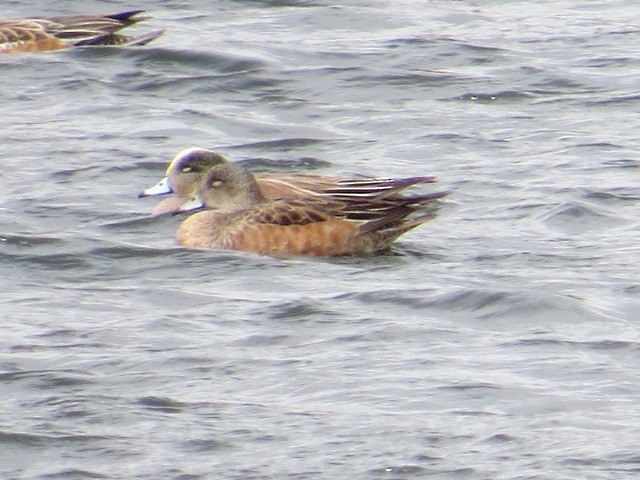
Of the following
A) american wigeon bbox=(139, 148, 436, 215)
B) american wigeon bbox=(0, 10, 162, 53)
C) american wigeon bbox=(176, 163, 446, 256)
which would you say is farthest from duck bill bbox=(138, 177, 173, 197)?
american wigeon bbox=(0, 10, 162, 53)

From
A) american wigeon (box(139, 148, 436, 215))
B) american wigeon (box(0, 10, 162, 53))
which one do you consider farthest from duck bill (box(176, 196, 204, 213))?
american wigeon (box(0, 10, 162, 53))

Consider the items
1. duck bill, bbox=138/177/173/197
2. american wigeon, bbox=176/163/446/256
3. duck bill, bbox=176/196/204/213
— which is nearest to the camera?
american wigeon, bbox=176/163/446/256

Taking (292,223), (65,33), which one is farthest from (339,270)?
(65,33)

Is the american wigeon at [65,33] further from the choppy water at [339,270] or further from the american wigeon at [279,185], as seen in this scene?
the american wigeon at [279,185]

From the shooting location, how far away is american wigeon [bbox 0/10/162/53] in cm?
1556

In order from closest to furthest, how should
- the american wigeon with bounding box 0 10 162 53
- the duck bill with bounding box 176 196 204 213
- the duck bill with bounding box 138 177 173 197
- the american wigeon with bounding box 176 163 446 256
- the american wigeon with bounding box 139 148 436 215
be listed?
the american wigeon with bounding box 176 163 446 256 < the american wigeon with bounding box 139 148 436 215 < the duck bill with bounding box 176 196 204 213 < the duck bill with bounding box 138 177 173 197 < the american wigeon with bounding box 0 10 162 53

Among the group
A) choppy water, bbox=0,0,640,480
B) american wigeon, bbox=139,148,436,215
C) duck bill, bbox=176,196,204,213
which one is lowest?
choppy water, bbox=0,0,640,480

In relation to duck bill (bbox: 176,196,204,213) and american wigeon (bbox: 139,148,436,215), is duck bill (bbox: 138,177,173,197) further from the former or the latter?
duck bill (bbox: 176,196,204,213)

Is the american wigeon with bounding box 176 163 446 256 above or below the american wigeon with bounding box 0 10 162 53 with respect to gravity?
below

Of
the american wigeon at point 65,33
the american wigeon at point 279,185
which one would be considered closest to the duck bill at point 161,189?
the american wigeon at point 279,185

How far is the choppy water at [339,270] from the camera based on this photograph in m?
7.27

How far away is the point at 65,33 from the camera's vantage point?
15883mm

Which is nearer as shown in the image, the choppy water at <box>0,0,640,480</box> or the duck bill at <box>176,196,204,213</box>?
the choppy water at <box>0,0,640,480</box>

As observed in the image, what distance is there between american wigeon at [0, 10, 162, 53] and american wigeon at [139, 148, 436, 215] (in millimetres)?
4735
